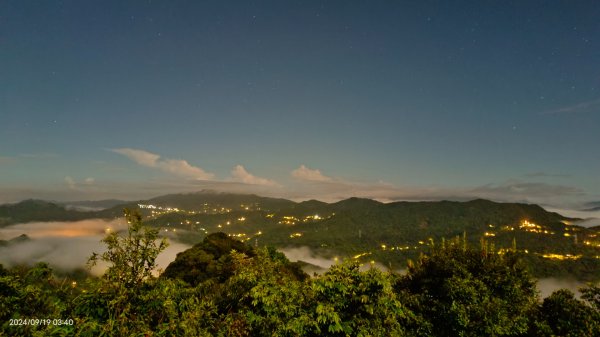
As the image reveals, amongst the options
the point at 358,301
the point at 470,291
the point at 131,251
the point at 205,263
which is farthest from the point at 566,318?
the point at 205,263

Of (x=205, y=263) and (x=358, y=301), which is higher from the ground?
(x=358, y=301)

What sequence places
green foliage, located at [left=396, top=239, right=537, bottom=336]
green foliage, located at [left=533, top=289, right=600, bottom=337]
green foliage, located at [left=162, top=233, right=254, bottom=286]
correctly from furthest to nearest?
green foliage, located at [left=162, top=233, right=254, bottom=286] < green foliage, located at [left=396, top=239, right=537, bottom=336] < green foliage, located at [left=533, top=289, right=600, bottom=337]

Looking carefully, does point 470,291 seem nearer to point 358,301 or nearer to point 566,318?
point 566,318

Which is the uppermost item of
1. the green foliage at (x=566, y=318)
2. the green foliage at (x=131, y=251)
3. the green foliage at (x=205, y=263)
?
the green foliage at (x=131, y=251)

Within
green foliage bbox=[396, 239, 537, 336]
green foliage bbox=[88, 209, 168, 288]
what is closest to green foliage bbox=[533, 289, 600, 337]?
green foliage bbox=[396, 239, 537, 336]

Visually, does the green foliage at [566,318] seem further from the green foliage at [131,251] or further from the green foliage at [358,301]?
the green foliage at [131,251]

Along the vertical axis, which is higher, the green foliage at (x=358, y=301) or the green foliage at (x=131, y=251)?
the green foliage at (x=131, y=251)

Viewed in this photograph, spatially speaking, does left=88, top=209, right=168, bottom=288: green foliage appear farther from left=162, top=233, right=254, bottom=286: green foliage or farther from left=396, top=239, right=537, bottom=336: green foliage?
left=162, top=233, right=254, bottom=286: green foliage

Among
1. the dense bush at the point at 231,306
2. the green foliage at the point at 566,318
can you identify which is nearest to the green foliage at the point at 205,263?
the dense bush at the point at 231,306

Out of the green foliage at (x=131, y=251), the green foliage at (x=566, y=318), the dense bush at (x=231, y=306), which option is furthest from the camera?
the green foliage at (x=566, y=318)

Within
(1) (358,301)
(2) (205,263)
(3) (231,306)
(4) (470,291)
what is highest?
(1) (358,301)
